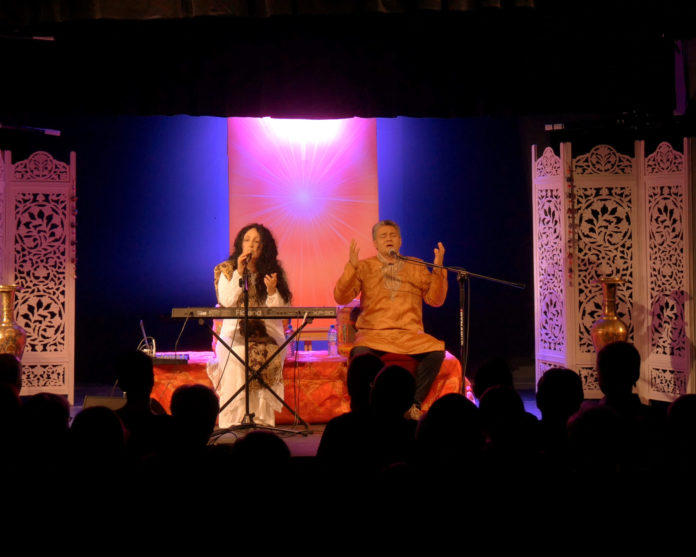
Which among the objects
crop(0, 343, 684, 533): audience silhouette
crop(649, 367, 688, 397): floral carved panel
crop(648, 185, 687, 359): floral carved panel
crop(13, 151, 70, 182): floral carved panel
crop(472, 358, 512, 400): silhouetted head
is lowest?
crop(649, 367, 688, 397): floral carved panel

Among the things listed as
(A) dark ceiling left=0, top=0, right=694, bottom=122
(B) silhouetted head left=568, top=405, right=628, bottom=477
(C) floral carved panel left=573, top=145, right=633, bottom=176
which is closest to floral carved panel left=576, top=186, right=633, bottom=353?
(C) floral carved panel left=573, top=145, right=633, bottom=176

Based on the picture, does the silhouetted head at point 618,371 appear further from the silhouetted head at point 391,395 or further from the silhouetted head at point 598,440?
the silhouetted head at point 391,395

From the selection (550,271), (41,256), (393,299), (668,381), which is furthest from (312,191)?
(668,381)

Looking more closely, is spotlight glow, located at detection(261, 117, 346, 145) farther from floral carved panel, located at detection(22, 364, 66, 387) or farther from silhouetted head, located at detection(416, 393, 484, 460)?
silhouetted head, located at detection(416, 393, 484, 460)

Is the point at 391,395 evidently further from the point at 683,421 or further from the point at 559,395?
the point at 683,421

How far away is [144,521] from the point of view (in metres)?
2.06

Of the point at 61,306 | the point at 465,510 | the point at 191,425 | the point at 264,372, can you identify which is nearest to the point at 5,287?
the point at 61,306

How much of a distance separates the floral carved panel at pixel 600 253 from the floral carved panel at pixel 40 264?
4.60 meters

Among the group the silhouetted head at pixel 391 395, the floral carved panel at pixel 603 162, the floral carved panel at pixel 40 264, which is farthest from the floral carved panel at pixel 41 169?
the silhouetted head at pixel 391 395

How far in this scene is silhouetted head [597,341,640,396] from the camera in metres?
3.06

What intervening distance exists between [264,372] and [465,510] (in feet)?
13.2

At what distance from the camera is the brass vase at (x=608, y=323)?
626 cm

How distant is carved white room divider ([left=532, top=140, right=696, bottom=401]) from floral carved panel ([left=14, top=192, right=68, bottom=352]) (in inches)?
174

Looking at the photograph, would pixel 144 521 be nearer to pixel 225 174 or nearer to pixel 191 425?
pixel 191 425
